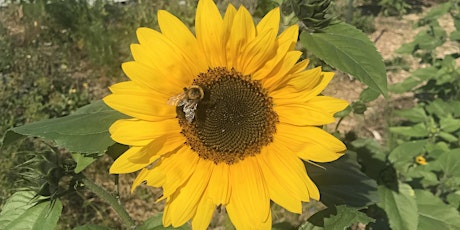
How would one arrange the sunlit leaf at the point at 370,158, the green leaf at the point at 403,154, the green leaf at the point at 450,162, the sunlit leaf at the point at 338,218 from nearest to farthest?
the sunlit leaf at the point at 338,218, the sunlit leaf at the point at 370,158, the green leaf at the point at 403,154, the green leaf at the point at 450,162

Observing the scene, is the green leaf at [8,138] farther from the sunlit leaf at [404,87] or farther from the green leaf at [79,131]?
the sunlit leaf at [404,87]

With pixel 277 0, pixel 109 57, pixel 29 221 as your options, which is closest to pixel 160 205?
pixel 109 57

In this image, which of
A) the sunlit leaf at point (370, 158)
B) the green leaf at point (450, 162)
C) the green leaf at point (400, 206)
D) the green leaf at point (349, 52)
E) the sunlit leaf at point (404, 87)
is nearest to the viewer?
the green leaf at point (349, 52)

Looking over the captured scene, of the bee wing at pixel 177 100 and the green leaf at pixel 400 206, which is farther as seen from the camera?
the green leaf at pixel 400 206

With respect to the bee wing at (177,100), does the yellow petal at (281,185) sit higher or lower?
lower

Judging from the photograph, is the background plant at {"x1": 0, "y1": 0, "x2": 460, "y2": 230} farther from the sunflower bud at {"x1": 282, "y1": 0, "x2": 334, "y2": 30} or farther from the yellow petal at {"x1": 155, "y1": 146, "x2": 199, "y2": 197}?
the yellow petal at {"x1": 155, "y1": 146, "x2": 199, "y2": 197}

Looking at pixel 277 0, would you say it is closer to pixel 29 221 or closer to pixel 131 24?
pixel 29 221

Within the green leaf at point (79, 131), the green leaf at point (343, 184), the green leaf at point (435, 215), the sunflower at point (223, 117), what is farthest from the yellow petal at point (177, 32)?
the green leaf at point (435, 215)

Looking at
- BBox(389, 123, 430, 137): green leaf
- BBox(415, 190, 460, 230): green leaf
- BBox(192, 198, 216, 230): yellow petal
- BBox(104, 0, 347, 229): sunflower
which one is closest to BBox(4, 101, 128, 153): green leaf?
BBox(104, 0, 347, 229): sunflower

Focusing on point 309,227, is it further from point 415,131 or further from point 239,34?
point 415,131
